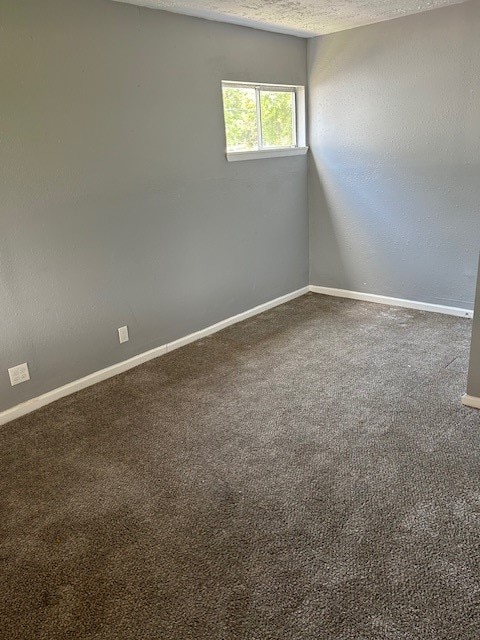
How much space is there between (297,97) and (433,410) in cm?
320

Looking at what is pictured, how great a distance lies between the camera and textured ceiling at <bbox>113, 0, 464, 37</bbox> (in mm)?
3113

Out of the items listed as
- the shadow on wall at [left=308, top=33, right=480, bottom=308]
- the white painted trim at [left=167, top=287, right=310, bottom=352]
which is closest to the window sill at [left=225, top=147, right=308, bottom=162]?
the shadow on wall at [left=308, top=33, right=480, bottom=308]

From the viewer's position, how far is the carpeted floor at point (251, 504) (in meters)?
Answer: 1.59

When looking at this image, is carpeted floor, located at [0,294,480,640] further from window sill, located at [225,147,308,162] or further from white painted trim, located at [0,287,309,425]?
window sill, located at [225,147,308,162]

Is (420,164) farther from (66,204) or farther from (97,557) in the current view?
(97,557)

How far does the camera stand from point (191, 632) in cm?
153

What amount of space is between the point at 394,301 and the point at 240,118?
215cm

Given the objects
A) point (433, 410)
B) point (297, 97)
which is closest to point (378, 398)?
point (433, 410)

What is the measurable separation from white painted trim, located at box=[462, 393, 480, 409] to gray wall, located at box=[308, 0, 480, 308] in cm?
161

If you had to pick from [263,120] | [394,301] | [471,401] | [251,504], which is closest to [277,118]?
[263,120]

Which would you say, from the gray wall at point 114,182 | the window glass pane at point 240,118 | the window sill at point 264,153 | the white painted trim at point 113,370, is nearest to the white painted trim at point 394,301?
the white painted trim at point 113,370

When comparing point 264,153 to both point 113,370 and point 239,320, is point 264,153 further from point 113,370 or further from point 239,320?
point 113,370

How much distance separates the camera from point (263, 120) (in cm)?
423

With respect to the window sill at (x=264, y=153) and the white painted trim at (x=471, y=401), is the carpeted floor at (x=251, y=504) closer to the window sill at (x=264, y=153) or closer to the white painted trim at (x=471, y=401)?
the white painted trim at (x=471, y=401)
